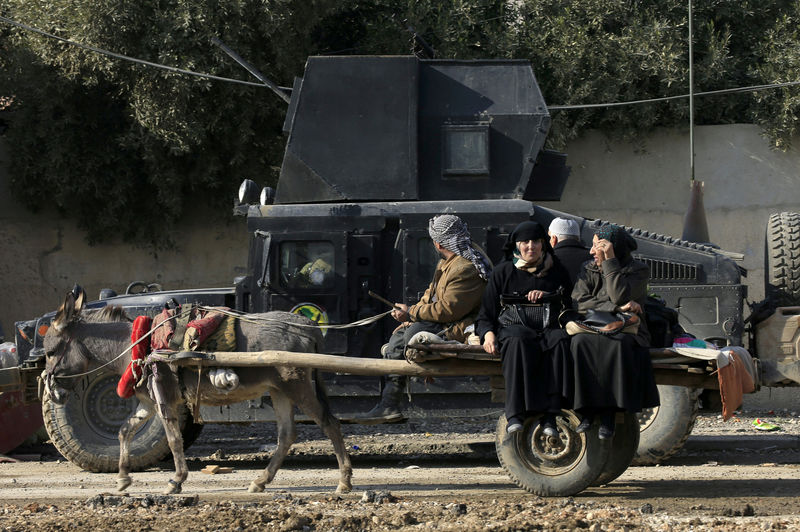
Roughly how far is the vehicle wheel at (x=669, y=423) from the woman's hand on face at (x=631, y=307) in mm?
2361

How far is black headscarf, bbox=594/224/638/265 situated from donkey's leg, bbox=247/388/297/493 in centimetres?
294

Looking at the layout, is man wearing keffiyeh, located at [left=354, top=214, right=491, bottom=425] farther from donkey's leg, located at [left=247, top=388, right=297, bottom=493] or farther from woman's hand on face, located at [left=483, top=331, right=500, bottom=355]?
donkey's leg, located at [left=247, top=388, right=297, bottom=493]

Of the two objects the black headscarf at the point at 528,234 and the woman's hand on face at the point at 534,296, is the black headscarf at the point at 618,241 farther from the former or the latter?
the woman's hand on face at the point at 534,296

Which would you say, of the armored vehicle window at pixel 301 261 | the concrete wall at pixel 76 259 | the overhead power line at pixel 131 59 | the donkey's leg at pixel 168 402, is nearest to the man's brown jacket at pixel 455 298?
the armored vehicle window at pixel 301 261

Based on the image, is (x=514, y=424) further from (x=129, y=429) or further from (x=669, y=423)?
(x=129, y=429)

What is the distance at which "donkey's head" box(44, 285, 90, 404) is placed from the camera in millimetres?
8750

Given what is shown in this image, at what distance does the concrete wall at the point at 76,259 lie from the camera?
16.8 meters

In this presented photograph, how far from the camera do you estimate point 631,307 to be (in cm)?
739

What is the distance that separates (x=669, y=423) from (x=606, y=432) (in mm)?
2445

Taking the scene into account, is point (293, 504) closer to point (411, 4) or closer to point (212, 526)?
point (212, 526)

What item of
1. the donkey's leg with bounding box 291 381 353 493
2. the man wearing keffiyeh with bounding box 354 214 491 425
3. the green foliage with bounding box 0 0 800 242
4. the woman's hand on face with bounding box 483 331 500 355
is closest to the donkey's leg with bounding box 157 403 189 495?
the donkey's leg with bounding box 291 381 353 493

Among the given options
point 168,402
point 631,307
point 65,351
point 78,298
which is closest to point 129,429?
point 168,402

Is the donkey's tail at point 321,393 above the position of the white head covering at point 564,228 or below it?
below

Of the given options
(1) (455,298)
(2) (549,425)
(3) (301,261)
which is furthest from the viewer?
(3) (301,261)
